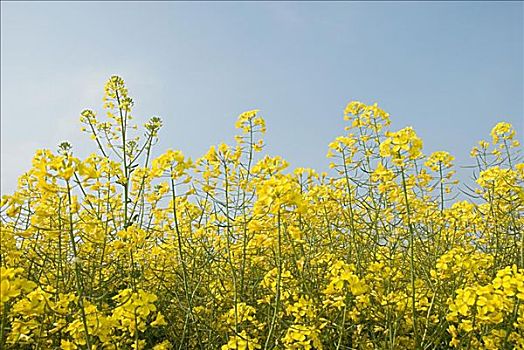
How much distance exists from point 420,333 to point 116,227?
190cm

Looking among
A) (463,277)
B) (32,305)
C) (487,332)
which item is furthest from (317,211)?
(32,305)

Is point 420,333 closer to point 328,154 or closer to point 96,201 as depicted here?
point 328,154

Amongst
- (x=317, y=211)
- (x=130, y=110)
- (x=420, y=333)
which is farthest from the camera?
(x=130, y=110)

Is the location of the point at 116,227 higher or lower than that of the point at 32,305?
higher

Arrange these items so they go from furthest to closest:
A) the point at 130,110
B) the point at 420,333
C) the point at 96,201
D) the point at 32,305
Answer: the point at 130,110
the point at 96,201
the point at 420,333
the point at 32,305

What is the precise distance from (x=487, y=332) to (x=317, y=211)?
4.87ft

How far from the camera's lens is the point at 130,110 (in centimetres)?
439

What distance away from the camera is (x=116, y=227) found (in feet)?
11.0

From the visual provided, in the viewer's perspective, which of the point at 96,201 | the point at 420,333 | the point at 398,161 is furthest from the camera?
the point at 96,201

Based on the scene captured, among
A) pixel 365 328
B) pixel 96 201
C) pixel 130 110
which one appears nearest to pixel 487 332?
pixel 365 328

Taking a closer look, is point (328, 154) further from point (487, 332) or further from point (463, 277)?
point (487, 332)

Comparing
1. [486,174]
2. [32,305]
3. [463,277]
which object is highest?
[486,174]

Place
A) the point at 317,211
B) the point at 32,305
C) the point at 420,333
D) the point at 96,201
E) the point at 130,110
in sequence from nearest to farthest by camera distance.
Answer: the point at 32,305, the point at 420,333, the point at 96,201, the point at 317,211, the point at 130,110

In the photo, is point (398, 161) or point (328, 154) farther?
point (328, 154)
